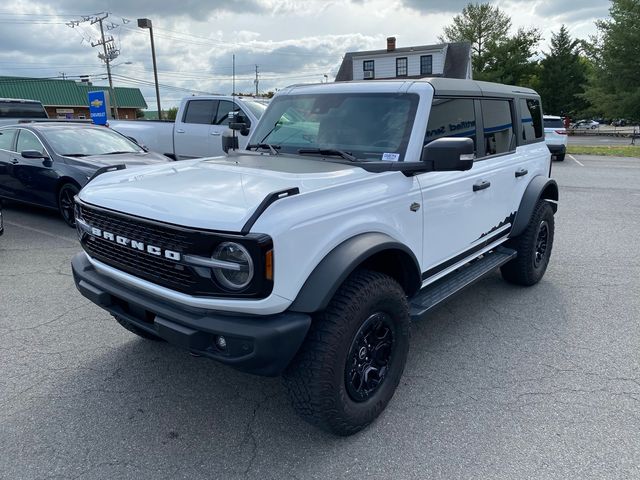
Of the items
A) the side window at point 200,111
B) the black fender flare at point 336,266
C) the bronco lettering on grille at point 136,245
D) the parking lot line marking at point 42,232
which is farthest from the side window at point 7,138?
the black fender flare at point 336,266

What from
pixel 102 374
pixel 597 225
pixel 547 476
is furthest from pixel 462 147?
pixel 597 225

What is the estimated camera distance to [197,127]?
10367mm

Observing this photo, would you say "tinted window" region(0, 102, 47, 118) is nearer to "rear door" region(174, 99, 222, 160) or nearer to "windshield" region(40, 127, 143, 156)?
"rear door" region(174, 99, 222, 160)

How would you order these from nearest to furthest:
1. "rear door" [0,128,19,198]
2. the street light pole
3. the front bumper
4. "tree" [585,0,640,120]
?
1. the front bumper
2. "rear door" [0,128,19,198]
3. the street light pole
4. "tree" [585,0,640,120]

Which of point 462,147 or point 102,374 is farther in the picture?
point 102,374

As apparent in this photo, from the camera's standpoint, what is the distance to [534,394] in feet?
9.98

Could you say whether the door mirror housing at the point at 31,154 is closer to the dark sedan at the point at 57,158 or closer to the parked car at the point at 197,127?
the dark sedan at the point at 57,158

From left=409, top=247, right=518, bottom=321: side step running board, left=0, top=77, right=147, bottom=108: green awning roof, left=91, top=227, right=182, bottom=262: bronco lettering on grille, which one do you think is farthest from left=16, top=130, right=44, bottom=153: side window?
left=0, top=77, right=147, bottom=108: green awning roof

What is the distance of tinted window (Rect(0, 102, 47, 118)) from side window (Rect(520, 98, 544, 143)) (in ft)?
46.8

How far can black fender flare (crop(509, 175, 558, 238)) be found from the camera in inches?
177

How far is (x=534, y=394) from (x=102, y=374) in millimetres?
2852

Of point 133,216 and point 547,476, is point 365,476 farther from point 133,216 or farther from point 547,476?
point 133,216

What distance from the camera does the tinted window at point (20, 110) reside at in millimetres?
13758

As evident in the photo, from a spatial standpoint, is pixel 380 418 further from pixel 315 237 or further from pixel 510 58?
pixel 510 58
